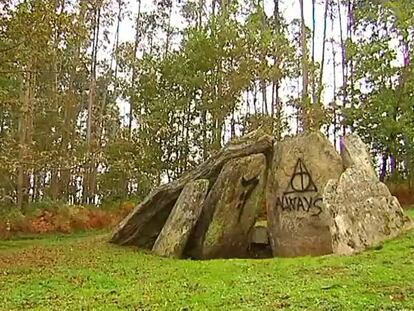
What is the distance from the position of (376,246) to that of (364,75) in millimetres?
14758

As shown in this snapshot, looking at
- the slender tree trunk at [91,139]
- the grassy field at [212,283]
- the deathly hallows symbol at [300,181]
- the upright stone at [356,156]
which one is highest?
the slender tree trunk at [91,139]

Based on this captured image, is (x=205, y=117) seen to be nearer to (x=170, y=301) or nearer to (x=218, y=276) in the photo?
(x=218, y=276)

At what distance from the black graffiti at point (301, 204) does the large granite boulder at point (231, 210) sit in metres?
0.75

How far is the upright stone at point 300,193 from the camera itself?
11859mm

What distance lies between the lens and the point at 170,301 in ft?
21.8

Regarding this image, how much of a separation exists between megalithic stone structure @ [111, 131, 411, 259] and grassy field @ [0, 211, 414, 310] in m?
1.13

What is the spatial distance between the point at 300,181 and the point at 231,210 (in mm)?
1599

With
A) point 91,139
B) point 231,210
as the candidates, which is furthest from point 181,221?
point 91,139

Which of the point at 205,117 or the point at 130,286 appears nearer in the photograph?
the point at 130,286

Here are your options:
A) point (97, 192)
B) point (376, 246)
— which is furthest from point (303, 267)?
point (97, 192)

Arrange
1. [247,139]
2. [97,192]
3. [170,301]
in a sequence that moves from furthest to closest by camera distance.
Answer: [97,192] < [247,139] < [170,301]

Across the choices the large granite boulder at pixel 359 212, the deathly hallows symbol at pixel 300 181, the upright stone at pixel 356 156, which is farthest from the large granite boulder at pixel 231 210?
the large granite boulder at pixel 359 212

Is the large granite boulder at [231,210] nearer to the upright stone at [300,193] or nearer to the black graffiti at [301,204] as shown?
the upright stone at [300,193]

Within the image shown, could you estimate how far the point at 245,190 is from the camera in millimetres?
12836
